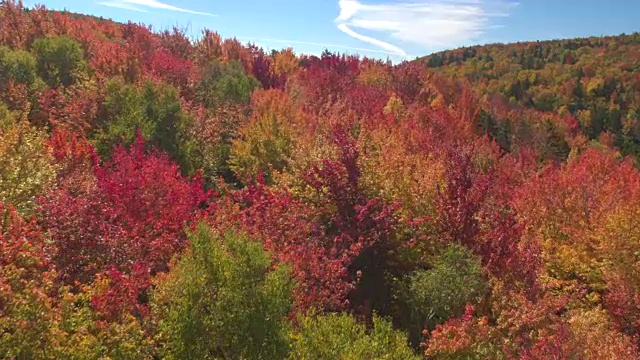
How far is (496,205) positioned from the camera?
843 inches

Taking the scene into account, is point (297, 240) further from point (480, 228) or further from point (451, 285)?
point (480, 228)

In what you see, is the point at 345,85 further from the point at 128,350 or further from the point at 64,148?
the point at 128,350

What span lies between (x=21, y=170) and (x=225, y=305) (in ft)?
33.8

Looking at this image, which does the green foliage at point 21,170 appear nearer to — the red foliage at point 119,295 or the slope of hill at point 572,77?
the red foliage at point 119,295

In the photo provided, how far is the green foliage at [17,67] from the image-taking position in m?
28.5

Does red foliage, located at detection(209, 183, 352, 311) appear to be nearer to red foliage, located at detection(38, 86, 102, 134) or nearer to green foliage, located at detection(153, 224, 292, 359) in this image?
green foliage, located at detection(153, 224, 292, 359)

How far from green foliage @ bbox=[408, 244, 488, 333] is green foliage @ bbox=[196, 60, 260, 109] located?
23258 millimetres

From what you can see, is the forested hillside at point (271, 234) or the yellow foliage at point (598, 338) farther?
the yellow foliage at point (598, 338)

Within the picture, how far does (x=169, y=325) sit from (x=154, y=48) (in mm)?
Result: 46110

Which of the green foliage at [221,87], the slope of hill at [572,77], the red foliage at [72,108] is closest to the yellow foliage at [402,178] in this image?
the red foliage at [72,108]

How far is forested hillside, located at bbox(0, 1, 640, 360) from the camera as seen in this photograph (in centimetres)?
→ 1030

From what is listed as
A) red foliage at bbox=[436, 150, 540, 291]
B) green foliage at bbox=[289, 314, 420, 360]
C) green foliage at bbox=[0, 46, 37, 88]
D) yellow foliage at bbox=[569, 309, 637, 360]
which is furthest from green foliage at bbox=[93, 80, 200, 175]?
yellow foliage at bbox=[569, 309, 637, 360]

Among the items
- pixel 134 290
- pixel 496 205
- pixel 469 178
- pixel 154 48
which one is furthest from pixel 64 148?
pixel 154 48

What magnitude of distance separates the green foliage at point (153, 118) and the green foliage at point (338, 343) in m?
17.8
